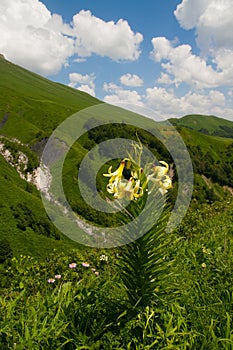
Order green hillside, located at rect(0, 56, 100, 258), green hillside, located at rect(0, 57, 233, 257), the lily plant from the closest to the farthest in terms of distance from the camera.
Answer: the lily plant
green hillside, located at rect(0, 56, 100, 258)
green hillside, located at rect(0, 57, 233, 257)

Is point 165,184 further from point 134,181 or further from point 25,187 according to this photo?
point 25,187

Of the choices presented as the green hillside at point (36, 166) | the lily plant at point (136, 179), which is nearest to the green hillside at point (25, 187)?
the green hillside at point (36, 166)

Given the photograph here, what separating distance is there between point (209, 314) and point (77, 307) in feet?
4.87

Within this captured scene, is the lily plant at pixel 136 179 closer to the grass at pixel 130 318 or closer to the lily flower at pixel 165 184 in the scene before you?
the lily flower at pixel 165 184

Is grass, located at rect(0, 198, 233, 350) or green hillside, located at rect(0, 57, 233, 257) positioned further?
green hillside, located at rect(0, 57, 233, 257)

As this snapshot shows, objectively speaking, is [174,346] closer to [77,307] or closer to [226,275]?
[77,307]

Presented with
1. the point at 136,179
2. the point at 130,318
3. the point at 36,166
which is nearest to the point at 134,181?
the point at 136,179

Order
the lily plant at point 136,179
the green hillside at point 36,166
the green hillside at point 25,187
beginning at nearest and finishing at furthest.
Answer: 1. the lily plant at point 136,179
2. the green hillside at point 25,187
3. the green hillside at point 36,166

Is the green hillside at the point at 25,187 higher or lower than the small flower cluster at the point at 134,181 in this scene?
lower

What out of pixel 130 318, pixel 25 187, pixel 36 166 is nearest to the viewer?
pixel 130 318

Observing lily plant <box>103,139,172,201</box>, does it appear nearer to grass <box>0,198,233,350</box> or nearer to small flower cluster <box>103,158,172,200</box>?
small flower cluster <box>103,158,172,200</box>

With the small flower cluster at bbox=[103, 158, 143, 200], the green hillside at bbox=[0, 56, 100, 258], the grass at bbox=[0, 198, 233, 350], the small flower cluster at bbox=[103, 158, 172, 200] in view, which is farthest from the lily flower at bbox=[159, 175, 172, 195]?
the green hillside at bbox=[0, 56, 100, 258]

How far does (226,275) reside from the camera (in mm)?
4523

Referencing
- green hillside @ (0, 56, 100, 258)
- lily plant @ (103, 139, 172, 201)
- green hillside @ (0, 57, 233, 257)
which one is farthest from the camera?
green hillside @ (0, 57, 233, 257)
